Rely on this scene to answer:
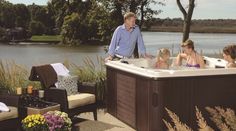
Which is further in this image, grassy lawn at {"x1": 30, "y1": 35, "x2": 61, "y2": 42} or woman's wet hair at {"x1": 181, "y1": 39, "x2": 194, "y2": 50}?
grassy lawn at {"x1": 30, "y1": 35, "x2": 61, "y2": 42}

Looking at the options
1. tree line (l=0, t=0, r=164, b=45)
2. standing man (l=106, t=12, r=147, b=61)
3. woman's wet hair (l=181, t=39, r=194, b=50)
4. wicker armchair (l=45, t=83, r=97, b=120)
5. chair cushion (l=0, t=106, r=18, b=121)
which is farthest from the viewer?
tree line (l=0, t=0, r=164, b=45)

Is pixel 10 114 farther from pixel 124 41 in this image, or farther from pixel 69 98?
pixel 124 41

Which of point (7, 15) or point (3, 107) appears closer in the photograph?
point (3, 107)

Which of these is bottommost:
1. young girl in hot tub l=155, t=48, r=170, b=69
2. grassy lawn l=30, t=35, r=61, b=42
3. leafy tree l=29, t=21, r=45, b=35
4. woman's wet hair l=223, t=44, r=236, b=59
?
grassy lawn l=30, t=35, r=61, b=42

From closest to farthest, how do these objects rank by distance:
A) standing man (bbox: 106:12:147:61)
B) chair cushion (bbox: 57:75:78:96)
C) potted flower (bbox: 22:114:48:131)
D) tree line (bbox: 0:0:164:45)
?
potted flower (bbox: 22:114:48:131) < chair cushion (bbox: 57:75:78:96) < standing man (bbox: 106:12:147:61) < tree line (bbox: 0:0:164:45)

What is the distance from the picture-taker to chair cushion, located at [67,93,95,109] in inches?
210

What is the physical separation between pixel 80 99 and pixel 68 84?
0.38 meters

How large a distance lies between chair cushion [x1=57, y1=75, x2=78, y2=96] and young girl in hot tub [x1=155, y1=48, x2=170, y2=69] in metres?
1.07

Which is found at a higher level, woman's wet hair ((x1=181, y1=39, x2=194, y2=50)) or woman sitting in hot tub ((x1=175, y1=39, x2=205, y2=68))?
woman's wet hair ((x1=181, y1=39, x2=194, y2=50))

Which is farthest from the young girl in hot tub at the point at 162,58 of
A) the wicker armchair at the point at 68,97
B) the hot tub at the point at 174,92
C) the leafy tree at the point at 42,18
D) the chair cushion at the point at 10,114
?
the leafy tree at the point at 42,18

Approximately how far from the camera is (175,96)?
15.0ft

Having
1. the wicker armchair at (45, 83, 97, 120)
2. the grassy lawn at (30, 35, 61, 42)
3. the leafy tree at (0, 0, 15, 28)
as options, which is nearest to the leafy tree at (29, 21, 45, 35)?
the grassy lawn at (30, 35, 61, 42)

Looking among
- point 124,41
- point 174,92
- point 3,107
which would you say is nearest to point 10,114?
point 3,107

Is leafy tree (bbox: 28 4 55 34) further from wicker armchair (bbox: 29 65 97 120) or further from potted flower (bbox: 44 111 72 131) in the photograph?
potted flower (bbox: 44 111 72 131)
